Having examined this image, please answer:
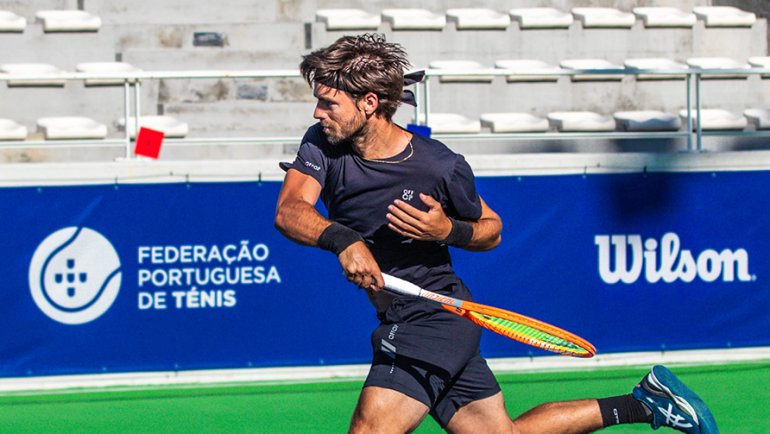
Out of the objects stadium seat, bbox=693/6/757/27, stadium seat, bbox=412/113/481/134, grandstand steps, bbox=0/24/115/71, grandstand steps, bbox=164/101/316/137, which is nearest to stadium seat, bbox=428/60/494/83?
stadium seat, bbox=412/113/481/134

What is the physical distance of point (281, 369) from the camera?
6.49 m

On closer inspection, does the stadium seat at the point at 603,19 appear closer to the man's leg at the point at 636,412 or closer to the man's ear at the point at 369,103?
the man's leg at the point at 636,412

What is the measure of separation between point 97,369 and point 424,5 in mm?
7925

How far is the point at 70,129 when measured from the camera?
8.76 m

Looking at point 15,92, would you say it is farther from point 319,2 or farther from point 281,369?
point 281,369

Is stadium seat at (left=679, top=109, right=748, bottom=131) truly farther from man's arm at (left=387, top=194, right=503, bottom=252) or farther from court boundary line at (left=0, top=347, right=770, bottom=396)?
man's arm at (left=387, top=194, right=503, bottom=252)

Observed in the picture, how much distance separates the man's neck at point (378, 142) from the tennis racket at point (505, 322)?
0.49 m

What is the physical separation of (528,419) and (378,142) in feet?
4.72

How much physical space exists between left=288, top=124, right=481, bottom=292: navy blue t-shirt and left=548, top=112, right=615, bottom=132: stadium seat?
21.0 ft

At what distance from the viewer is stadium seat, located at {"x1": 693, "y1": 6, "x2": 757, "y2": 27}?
38.8ft

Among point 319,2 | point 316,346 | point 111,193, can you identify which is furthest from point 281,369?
point 319,2

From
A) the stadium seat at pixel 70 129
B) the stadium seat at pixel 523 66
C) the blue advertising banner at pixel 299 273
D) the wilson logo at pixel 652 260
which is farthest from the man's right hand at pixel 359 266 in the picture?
the stadium seat at pixel 523 66

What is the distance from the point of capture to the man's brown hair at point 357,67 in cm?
295

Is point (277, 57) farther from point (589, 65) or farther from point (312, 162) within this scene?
point (312, 162)
